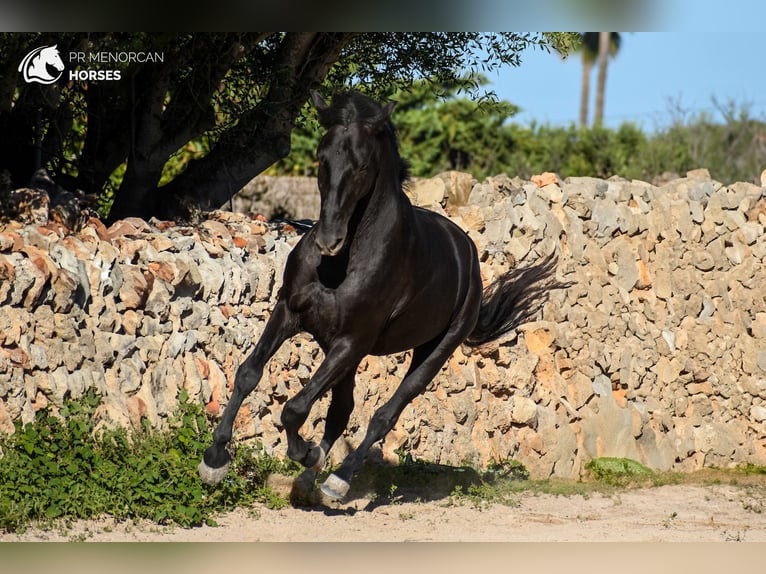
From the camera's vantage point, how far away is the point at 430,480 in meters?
7.96

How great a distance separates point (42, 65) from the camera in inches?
319

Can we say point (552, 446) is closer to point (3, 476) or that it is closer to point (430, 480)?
point (430, 480)

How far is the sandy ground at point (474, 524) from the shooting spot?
5.95 meters

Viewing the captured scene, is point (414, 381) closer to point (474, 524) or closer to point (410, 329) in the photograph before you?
point (410, 329)

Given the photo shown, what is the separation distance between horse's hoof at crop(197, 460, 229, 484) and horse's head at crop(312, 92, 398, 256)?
1410mm

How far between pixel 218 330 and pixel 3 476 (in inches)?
91.8

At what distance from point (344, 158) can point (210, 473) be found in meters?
1.91

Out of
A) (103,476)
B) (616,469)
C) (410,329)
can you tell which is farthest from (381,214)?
(616,469)

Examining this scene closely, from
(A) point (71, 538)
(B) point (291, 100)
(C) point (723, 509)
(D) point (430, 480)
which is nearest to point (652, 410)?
(C) point (723, 509)

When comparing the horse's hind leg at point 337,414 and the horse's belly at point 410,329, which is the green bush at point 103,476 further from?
the horse's belly at point 410,329

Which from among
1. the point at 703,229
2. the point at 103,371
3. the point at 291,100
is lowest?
the point at 103,371

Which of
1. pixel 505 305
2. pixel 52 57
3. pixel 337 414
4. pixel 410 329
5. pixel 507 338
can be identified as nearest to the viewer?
pixel 410 329

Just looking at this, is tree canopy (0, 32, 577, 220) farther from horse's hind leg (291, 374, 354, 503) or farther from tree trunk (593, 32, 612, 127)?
tree trunk (593, 32, 612, 127)
